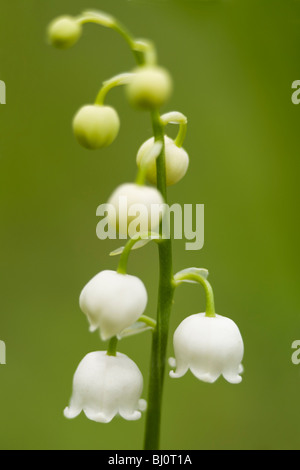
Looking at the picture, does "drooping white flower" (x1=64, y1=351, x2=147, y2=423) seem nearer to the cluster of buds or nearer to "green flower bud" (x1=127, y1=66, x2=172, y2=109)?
the cluster of buds

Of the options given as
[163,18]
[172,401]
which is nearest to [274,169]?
[163,18]

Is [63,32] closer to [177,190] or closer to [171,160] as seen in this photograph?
[171,160]

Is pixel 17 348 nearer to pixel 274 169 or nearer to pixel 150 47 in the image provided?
pixel 274 169

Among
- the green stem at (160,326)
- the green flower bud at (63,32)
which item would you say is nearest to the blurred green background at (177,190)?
the green stem at (160,326)

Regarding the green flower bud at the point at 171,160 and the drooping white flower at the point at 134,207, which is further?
the green flower bud at the point at 171,160

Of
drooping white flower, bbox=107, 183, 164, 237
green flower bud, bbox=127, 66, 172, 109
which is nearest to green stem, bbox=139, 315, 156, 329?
drooping white flower, bbox=107, 183, 164, 237

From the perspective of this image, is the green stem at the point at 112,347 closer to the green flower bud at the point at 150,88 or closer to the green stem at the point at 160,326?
the green stem at the point at 160,326
